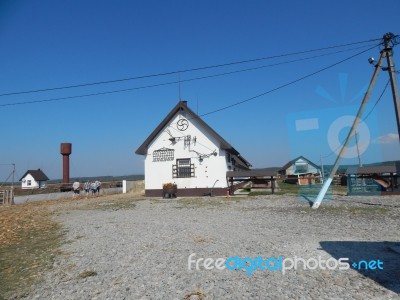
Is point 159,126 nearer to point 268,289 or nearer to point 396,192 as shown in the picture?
point 396,192

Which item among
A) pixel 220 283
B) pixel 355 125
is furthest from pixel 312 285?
pixel 355 125

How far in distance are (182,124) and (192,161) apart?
3.04 meters

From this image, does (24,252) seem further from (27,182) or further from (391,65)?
(27,182)

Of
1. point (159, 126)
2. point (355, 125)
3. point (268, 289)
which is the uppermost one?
point (159, 126)

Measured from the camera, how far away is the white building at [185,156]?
23359 mm

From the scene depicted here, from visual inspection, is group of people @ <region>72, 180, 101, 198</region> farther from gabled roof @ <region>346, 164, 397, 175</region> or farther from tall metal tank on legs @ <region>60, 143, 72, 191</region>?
gabled roof @ <region>346, 164, 397, 175</region>

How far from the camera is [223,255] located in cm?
682

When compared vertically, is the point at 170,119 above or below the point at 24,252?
above

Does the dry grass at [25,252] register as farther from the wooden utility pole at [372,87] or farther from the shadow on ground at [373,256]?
the wooden utility pole at [372,87]

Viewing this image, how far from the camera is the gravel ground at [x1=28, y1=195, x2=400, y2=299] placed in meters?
4.94

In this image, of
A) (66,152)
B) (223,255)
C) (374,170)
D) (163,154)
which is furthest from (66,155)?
(223,255)

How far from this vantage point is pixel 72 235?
9883 millimetres

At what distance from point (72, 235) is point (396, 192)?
725 inches

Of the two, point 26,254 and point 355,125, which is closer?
point 26,254
